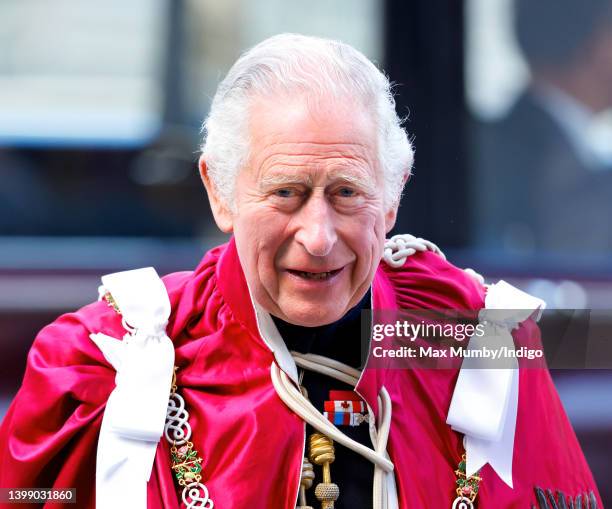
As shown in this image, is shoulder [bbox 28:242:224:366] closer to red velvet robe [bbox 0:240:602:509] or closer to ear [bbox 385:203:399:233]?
red velvet robe [bbox 0:240:602:509]

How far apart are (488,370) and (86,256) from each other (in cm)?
198

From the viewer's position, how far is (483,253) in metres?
4.11

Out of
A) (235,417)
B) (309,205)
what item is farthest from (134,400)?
(309,205)

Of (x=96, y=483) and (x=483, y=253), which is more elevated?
(x=483, y=253)

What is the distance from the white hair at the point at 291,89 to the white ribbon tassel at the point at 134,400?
27 cm

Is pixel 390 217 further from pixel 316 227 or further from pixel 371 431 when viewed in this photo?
pixel 371 431

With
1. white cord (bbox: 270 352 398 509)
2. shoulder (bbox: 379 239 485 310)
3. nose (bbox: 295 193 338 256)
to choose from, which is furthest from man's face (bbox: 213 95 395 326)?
shoulder (bbox: 379 239 485 310)

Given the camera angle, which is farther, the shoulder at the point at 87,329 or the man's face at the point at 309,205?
the shoulder at the point at 87,329

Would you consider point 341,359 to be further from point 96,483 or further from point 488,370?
point 96,483

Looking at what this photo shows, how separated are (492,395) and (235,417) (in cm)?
48

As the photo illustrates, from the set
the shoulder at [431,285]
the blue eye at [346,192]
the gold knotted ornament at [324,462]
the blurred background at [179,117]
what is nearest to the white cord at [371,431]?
the gold knotted ornament at [324,462]

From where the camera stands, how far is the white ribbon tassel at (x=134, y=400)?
2.03m

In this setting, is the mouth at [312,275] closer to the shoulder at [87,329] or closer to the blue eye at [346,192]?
the blue eye at [346,192]

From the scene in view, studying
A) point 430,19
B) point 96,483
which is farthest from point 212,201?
point 430,19
